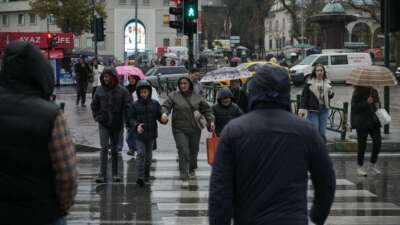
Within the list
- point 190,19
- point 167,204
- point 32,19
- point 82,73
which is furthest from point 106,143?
point 32,19

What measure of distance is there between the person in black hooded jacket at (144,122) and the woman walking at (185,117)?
254mm

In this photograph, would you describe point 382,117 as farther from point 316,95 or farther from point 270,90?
point 270,90

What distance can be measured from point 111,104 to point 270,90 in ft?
24.6

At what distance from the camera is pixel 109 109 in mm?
11742

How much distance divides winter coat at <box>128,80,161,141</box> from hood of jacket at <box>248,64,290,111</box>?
23.2 feet

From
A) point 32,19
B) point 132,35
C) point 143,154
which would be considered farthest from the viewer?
point 32,19

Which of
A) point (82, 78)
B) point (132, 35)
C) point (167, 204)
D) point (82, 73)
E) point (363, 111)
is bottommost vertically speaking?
point (167, 204)

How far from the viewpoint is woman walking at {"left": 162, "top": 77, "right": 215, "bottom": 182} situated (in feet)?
38.9

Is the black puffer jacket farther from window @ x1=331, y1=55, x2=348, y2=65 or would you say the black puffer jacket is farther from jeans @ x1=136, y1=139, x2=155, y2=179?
window @ x1=331, y1=55, x2=348, y2=65

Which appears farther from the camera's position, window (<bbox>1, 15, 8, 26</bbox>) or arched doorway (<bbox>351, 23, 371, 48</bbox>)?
window (<bbox>1, 15, 8, 26</bbox>)

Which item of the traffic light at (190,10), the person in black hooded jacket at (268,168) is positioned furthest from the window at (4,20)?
the person in black hooded jacket at (268,168)

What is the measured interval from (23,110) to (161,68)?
3850 cm

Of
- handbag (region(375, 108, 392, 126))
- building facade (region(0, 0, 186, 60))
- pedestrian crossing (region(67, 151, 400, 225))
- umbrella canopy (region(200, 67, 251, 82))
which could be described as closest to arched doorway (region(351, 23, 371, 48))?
building facade (region(0, 0, 186, 60))

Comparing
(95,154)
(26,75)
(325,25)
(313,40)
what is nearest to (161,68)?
(325,25)
